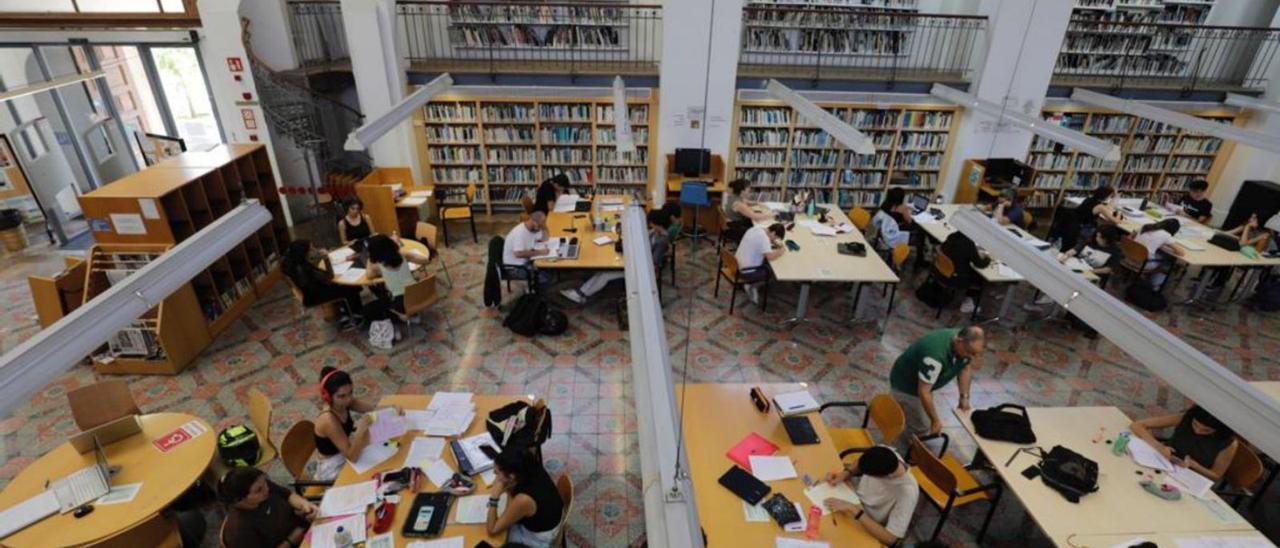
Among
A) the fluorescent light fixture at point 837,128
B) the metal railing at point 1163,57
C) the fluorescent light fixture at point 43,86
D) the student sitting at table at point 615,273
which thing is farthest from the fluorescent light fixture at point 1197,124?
the fluorescent light fixture at point 43,86

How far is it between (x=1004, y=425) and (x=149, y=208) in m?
8.26

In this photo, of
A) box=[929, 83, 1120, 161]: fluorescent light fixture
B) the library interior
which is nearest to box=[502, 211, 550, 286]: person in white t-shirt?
the library interior

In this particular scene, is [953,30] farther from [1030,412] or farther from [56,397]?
[56,397]

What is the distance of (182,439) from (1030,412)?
20.8 ft

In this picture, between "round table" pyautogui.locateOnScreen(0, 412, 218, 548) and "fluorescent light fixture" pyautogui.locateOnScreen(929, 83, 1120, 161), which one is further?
"fluorescent light fixture" pyautogui.locateOnScreen(929, 83, 1120, 161)

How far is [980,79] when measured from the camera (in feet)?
31.3

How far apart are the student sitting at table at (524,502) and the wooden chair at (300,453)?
1.43 m

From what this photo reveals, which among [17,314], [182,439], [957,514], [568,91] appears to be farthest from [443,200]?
[957,514]

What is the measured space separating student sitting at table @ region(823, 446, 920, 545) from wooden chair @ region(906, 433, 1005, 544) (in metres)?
0.52

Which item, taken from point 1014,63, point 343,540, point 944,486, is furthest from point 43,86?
point 1014,63

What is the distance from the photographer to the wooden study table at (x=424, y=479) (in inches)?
135

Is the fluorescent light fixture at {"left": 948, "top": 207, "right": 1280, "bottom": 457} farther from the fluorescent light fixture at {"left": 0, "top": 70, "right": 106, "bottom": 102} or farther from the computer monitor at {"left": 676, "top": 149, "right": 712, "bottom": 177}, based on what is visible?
the fluorescent light fixture at {"left": 0, "top": 70, "right": 106, "bottom": 102}

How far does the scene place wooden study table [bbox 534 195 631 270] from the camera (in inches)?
269

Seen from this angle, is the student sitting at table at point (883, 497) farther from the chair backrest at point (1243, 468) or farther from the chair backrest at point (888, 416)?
the chair backrest at point (1243, 468)
